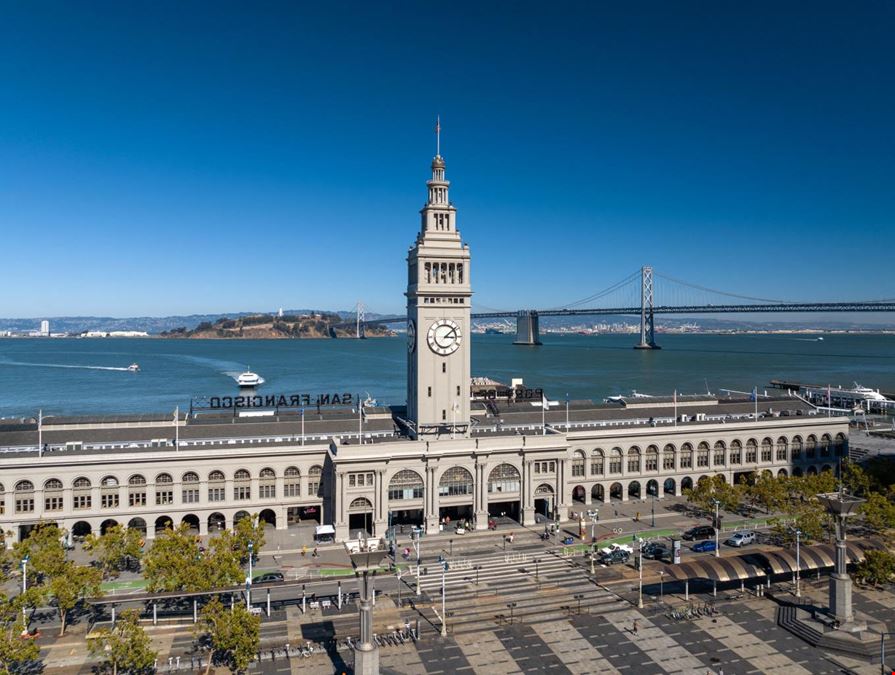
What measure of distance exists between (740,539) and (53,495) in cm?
6826

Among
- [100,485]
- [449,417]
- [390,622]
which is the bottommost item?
[390,622]

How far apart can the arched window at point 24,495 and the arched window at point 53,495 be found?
4.24ft

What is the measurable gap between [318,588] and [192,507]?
21.5 meters

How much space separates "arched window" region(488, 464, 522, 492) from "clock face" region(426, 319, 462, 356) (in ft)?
45.3

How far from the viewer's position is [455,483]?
2884 inches

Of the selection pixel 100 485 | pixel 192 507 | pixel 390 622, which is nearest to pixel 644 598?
pixel 390 622

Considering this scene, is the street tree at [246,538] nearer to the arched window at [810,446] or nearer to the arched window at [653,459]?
the arched window at [653,459]

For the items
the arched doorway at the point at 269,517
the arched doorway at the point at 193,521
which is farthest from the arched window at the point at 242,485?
the arched doorway at the point at 193,521

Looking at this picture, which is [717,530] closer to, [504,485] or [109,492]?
[504,485]

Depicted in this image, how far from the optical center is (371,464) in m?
70.8

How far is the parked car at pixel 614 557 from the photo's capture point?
2515 inches

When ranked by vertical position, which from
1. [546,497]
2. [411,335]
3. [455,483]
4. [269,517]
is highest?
[411,335]

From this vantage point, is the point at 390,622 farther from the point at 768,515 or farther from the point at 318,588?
the point at 768,515

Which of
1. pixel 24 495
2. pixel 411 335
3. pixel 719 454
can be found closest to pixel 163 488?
pixel 24 495
